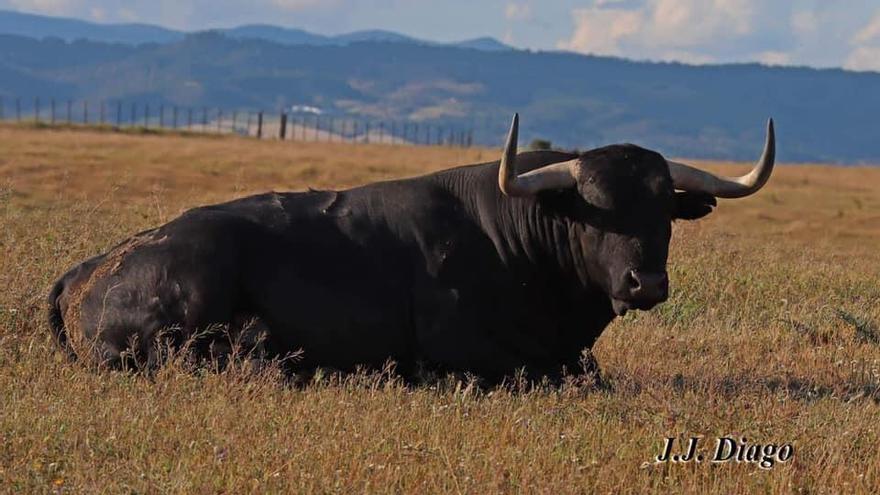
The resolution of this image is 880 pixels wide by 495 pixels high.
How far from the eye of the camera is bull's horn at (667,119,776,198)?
9.68 m

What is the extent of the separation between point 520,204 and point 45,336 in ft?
12.1

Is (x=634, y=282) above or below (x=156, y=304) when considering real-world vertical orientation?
above

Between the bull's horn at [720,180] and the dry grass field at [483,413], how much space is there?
1329 millimetres

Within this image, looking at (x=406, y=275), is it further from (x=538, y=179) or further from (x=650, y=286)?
(x=650, y=286)

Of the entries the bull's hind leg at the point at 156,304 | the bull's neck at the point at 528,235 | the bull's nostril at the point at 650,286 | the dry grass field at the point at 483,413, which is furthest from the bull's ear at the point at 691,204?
the bull's hind leg at the point at 156,304

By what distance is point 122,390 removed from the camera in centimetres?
846

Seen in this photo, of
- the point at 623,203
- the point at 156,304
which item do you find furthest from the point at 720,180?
the point at 156,304

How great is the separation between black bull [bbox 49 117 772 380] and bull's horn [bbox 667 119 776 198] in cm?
6

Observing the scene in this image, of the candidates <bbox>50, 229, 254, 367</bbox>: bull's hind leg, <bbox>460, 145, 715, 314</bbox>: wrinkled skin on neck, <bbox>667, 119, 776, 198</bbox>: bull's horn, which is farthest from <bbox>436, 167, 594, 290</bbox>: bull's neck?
<bbox>50, 229, 254, 367</bbox>: bull's hind leg

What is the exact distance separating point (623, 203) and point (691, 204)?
692 millimetres

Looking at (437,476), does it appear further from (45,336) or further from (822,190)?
(822,190)

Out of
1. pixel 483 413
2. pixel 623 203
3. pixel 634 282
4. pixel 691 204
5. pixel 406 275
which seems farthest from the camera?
pixel 406 275

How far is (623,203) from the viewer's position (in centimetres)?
917

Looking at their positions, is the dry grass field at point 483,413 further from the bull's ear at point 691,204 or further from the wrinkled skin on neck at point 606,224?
the bull's ear at point 691,204
